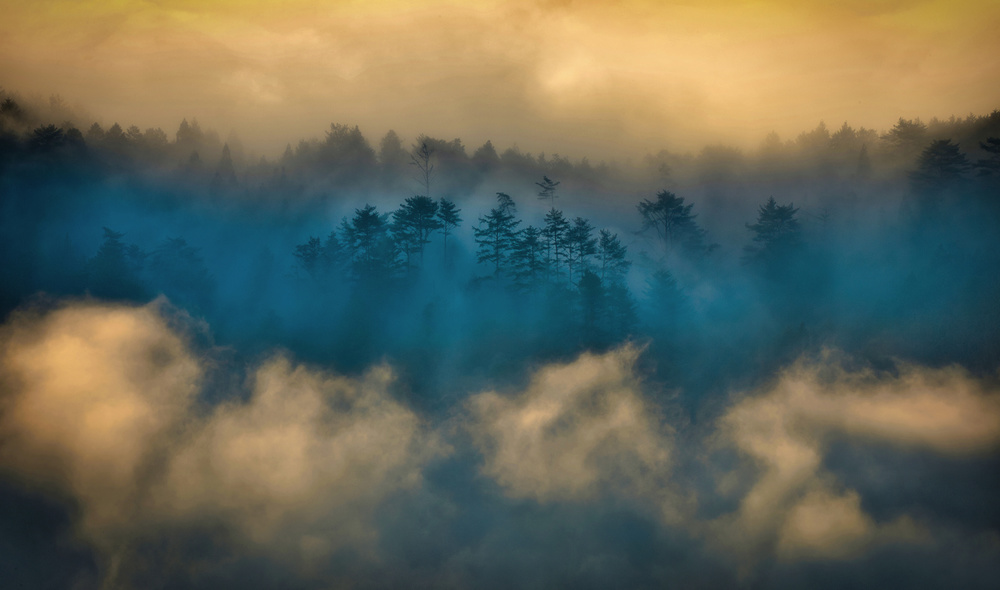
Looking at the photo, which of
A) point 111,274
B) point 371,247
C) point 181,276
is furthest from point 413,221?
point 111,274

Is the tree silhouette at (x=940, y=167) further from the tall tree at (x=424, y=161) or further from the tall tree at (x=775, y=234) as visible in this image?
the tall tree at (x=424, y=161)

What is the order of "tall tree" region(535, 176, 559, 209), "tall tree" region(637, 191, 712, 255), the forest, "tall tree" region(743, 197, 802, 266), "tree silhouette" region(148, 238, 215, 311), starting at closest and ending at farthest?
the forest → "tall tree" region(743, 197, 802, 266) → "tree silhouette" region(148, 238, 215, 311) → "tall tree" region(637, 191, 712, 255) → "tall tree" region(535, 176, 559, 209)

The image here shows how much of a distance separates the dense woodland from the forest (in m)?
0.41

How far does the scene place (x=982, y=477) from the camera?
6369 cm

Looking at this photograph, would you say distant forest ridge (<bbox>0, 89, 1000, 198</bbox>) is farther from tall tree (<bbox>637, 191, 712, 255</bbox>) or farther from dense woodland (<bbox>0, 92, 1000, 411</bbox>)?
tall tree (<bbox>637, 191, 712, 255</bbox>)

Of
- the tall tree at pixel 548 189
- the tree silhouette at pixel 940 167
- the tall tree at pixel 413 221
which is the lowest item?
the tall tree at pixel 413 221

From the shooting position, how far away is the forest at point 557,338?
70062 mm

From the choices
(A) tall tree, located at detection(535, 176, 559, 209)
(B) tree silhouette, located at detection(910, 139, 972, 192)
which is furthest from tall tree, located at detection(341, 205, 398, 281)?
(B) tree silhouette, located at detection(910, 139, 972, 192)

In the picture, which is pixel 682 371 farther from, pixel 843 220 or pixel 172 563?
pixel 172 563

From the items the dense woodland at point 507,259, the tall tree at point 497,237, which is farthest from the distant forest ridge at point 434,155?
the tall tree at point 497,237

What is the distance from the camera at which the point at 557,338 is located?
80.6m

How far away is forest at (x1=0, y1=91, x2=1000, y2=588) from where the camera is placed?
70062 mm

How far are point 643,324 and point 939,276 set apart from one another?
124ft

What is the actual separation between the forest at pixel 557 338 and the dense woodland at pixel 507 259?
0.41 meters
